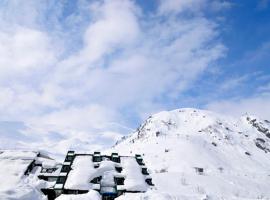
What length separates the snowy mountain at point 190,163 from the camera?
1481 inches

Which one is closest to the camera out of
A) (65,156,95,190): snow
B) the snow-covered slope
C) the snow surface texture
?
the snow surface texture

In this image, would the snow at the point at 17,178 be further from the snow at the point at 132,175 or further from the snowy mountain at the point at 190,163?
the snow at the point at 132,175

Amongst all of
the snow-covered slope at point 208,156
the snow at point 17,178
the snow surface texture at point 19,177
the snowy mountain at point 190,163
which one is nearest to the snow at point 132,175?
the snowy mountain at point 190,163

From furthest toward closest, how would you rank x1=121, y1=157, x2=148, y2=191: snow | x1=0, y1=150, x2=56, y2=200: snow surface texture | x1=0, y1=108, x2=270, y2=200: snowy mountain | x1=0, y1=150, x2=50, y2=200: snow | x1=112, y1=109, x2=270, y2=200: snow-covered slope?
x1=112, y1=109, x2=270, y2=200: snow-covered slope, x1=121, y1=157, x2=148, y2=191: snow, x1=0, y1=108, x2=270, y2=200: snowy mountain, x1=0, y1=150, x2=56, y2=200: snow surface texture, x1=0, y1=150, x2=50, y2=200: snow

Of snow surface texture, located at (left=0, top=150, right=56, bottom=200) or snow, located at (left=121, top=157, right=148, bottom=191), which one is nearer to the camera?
snow surface texture, located at (left=0, top=150, right=56, bottom=200)

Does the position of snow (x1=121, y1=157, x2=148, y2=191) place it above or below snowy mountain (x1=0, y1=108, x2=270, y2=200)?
below

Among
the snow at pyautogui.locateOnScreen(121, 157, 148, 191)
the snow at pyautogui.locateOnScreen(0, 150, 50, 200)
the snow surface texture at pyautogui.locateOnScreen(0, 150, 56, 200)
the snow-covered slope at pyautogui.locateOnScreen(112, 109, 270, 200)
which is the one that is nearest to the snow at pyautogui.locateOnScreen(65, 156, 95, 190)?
the snow surface texture at pyautogui.locateOnScreen(0, 150, 56, 200)

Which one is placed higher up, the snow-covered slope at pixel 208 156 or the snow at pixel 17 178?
the snow-covered slope at pixel 208 156

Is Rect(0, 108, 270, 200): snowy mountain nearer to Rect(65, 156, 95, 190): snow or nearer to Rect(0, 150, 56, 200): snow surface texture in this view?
Rect(0, 150, 56, 200): snow surface texture

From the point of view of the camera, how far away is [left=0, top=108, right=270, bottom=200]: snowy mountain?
1481 inches

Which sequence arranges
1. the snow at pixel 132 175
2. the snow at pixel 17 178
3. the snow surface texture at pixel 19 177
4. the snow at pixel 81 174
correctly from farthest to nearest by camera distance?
the snow at pixel 132 175 < the snow at pixel 81 174 < the snow surface texture at pixel 19 177 < the snow at pixel 17 178

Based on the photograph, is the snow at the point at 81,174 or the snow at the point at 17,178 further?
the snow at the point at 81,174

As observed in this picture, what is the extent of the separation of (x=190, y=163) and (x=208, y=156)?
1759 centimetres

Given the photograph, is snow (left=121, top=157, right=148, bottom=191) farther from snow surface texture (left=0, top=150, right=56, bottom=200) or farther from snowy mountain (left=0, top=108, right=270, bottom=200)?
snow surface texture (left=0, top=150, right=56, bottom=200)
